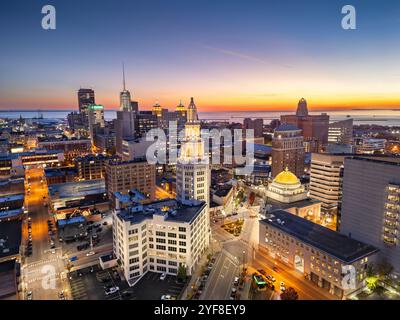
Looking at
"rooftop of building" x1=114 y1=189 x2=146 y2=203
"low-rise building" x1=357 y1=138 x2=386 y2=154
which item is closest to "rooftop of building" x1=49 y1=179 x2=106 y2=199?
"rooftop of building" x1=114 y1=189 x2=146 y2=203

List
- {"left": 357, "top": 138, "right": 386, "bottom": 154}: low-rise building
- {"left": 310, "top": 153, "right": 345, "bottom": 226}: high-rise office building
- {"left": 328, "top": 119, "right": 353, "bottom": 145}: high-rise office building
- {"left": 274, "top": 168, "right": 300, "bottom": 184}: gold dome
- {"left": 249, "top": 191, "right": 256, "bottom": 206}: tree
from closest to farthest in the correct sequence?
{"left": 310, "top": 153, "right": 345, "bottom": 226}: high-rise office building → {"left": 274, "top": 168, "right": 300, "bottom": 184}: gold dome → {"left": 249, "top": 191, "right": 256, "bottom": 206}: tree → {"left": 357, "top": 138, "right": 386, "bottom": 154}: low-rise building → {"left": 328, "top": 119, "right": 353, "bottom": 145}: high-rise office building

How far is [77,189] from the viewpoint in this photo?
48625 mm

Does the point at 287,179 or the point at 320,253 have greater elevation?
the point at 287,179

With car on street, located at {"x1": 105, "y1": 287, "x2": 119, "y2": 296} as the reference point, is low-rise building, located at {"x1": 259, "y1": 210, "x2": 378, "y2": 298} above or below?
above

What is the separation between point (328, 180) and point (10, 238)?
141 ft

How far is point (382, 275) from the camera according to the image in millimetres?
24375

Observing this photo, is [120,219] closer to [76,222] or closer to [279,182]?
[76,222]

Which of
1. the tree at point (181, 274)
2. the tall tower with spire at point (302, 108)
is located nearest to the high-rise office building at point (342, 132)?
the tall tower with spire at point (302, 108)

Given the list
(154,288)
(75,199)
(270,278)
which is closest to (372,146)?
(270,278)

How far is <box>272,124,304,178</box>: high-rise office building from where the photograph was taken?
55844 mm

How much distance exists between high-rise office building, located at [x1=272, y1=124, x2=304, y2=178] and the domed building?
1234 centimetres

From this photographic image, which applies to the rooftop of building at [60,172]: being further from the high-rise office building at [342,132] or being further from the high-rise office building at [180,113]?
the high-rise office building at [342,132]

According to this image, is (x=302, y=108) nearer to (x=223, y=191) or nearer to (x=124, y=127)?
(x=124, y=127)

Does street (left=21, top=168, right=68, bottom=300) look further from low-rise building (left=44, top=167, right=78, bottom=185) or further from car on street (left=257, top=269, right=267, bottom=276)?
car on street (left=257, top=269, right=267, bottom=276)
